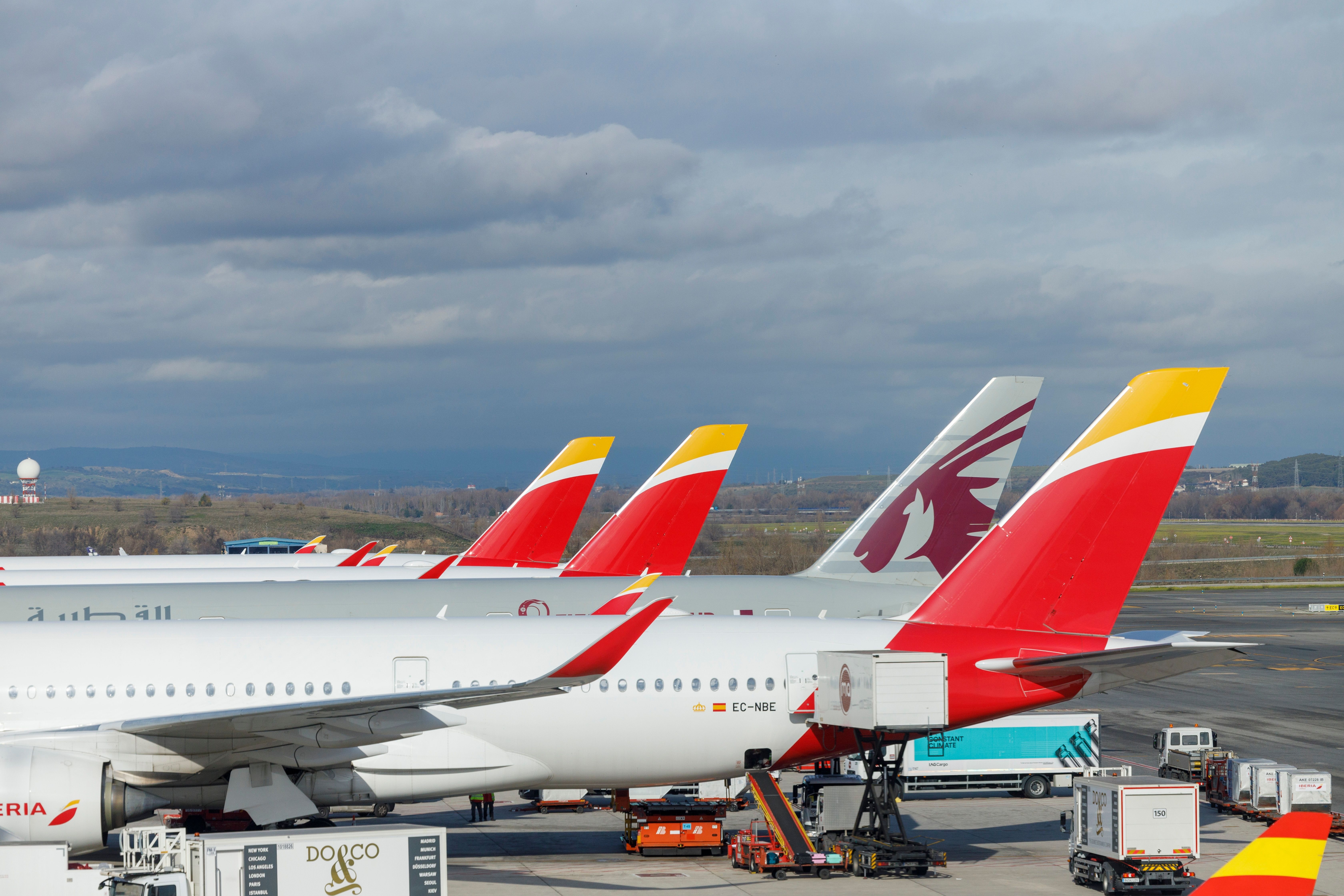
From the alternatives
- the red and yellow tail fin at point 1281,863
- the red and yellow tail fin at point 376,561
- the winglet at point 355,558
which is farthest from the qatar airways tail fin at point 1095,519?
the winglet at point 355,558

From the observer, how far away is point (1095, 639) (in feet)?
76.5

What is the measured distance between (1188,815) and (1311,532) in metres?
189

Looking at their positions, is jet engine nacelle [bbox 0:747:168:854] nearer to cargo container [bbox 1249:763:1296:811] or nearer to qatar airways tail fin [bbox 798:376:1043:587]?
qatar airways tail fin [bbox 798:376:1043:587]

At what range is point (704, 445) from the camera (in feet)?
129

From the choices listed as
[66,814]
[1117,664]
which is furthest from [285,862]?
[1117,664]

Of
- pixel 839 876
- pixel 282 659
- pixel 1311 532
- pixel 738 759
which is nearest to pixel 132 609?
pixel 282 659

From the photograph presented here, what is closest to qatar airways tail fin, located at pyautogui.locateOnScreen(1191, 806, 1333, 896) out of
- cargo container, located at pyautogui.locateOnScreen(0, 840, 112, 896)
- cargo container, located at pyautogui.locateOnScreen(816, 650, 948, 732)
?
cargo container, located at pyautogui.locateOnScreen(816, 650, 948, 732)

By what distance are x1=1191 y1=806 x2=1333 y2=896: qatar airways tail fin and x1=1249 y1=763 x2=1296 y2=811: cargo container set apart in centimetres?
1908

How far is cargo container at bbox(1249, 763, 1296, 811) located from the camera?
27.2 meters

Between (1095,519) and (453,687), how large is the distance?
11594 mm

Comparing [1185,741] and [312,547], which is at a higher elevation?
[312,547]

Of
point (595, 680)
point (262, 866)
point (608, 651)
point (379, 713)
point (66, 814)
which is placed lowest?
point (262, 866)

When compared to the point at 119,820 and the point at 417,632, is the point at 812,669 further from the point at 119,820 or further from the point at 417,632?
the point at 119,820

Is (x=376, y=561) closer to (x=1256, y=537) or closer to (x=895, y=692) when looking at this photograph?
(x=895, y=692)
